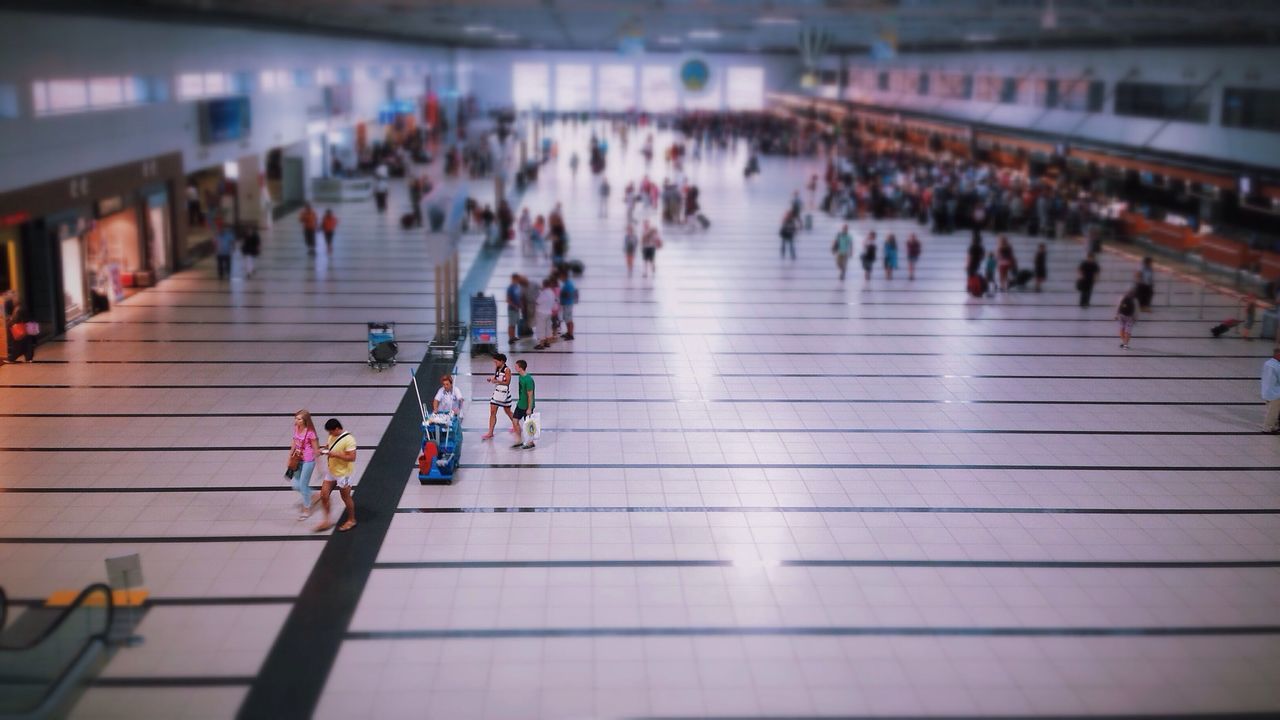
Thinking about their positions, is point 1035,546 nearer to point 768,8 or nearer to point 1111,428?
point 1111,428

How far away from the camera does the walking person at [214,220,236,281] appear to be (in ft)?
69.8

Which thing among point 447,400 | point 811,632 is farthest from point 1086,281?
point 811,632

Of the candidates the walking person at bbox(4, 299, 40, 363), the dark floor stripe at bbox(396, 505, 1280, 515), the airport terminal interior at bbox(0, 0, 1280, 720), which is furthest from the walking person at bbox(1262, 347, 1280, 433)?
the walking person at bbox(4, 299, 40, 363)

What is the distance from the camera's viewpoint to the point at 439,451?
36.1 feet

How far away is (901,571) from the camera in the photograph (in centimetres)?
908

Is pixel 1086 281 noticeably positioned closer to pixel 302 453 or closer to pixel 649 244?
pixel 649 244

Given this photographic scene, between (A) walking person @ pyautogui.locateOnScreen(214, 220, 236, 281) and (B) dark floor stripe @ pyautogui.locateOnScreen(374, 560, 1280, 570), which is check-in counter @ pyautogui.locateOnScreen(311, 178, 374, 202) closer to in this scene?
(A) walking person @ pyautogui.locateOnScreen(214, 220, 236, 281)

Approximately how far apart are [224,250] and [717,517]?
14340 millimetres

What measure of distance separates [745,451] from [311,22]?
71.4 ft

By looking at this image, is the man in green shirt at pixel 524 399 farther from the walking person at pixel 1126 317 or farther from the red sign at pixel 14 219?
the walking person at pixel 1126 317

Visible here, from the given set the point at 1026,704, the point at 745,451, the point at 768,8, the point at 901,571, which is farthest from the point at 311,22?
the point at 1026,704

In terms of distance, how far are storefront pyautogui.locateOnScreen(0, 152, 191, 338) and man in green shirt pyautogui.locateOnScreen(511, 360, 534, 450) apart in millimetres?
7980

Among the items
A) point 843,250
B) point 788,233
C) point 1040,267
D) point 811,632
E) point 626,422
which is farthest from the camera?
point 788,233

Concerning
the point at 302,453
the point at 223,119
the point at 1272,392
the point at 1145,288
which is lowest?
the point at 1272,392
